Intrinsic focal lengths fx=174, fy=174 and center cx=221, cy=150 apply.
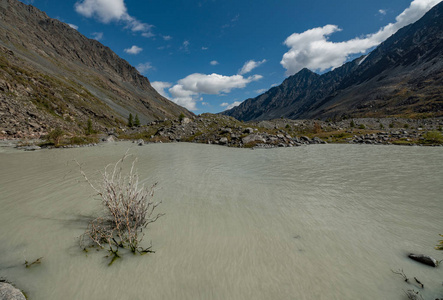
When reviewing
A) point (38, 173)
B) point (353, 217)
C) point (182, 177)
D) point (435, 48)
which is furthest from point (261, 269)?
point (435, 48)

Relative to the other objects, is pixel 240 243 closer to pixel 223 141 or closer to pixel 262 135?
pixel 223 141

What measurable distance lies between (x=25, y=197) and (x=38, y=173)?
20.1 feet

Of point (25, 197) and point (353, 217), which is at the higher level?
point (25, 197)

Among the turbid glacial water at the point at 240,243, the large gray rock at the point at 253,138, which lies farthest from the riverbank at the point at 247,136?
the turbid glacial water at the point at 240,243

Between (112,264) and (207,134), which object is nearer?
(112,264)

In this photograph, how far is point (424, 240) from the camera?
5.70m

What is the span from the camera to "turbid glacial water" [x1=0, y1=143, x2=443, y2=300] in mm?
4012

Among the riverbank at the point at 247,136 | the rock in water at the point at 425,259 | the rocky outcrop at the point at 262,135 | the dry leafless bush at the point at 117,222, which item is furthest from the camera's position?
the rocky outcrop at the point at 262,135

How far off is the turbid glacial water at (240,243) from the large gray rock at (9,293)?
264 mm

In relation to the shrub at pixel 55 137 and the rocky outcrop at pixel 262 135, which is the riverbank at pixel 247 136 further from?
the shrub at pixel 55 137

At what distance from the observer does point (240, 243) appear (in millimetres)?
5602

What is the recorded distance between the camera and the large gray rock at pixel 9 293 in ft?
11.1

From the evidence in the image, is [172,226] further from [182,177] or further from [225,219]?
[182,177]

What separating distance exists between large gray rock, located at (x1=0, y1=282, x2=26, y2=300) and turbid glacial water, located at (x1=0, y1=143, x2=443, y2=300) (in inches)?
10.4
